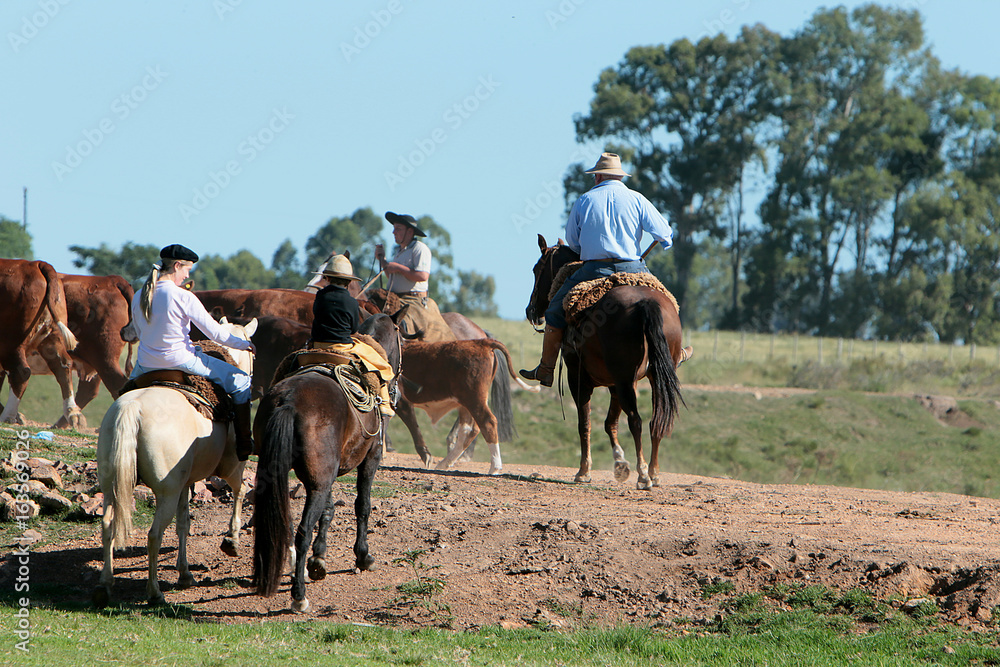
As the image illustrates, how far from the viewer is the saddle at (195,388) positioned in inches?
278

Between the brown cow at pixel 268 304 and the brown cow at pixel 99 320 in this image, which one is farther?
the brown cow at pixel 99 320

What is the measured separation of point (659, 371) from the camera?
9.62 m

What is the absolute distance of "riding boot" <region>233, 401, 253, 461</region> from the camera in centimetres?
751

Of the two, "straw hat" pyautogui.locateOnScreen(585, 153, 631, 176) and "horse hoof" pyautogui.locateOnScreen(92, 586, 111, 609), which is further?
"straw hat" pyautogui.locateOnScreen(585, 153, 631, 176)

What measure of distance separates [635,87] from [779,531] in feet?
148

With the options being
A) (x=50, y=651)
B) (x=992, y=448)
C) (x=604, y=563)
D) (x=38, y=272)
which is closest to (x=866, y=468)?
(x=992, y=448)

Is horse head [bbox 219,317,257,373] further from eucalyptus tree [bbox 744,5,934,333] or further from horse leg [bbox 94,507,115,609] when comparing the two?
eucalyptus tree [bbox 744,5,934,333]

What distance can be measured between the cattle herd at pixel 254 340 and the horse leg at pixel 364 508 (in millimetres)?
4227

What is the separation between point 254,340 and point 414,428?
2.56 m

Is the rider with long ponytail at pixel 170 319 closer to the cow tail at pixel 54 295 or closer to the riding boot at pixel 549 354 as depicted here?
the riding boot at pixel 549 354

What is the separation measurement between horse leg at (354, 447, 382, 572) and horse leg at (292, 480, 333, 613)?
0.80 m

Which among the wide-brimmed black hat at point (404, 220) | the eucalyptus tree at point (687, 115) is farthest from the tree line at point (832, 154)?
the wide-brimmed black hat at point (404, 220)

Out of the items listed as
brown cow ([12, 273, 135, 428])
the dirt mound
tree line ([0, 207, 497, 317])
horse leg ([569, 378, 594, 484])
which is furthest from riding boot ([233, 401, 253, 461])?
tree line ([0, 207, 497, 317])

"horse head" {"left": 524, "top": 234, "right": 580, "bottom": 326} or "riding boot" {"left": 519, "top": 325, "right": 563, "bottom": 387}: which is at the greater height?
"horse head" {"left": 524, "top": 234, "right": 580, "bottom": 326}
